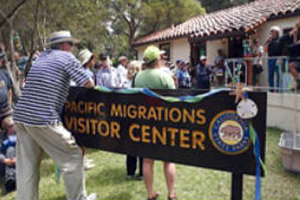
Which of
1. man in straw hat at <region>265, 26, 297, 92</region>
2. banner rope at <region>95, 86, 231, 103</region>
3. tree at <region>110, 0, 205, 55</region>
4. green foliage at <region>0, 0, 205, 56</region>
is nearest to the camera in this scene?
banner rope at <region>95, 86, 231, 103</region>

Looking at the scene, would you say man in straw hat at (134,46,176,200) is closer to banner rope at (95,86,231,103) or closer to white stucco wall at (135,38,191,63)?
banner rope at (95,86,231,103)

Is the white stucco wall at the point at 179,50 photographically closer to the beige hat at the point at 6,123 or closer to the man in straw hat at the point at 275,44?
the man in straw hat at the point at 275,44

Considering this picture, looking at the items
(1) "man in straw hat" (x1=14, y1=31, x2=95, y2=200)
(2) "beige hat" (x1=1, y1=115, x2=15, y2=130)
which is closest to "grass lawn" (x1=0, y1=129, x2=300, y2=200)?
(1) "man in straw hat" (x1=14, y1=31, x2=95, y2=200)

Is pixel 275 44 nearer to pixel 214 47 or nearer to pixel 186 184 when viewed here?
pixel 214 47

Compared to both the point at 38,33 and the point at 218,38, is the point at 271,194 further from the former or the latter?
the point at 38,33

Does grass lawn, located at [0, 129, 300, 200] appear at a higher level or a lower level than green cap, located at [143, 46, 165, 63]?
lower

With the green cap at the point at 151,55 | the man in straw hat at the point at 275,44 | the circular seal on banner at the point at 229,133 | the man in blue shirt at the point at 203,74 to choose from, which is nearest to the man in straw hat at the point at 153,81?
the green cap at the point at 151,55

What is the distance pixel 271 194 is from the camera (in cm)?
308

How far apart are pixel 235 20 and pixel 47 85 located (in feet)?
10.6

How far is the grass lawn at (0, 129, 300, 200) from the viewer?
3.10m

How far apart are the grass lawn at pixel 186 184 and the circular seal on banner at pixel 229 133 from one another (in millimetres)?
1257

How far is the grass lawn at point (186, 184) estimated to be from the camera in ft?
10.2

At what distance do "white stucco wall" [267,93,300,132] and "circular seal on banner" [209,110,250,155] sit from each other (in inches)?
167

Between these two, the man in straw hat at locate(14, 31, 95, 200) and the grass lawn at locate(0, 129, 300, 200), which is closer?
the man in straw hat at locate(14, 31, 95, 200)
